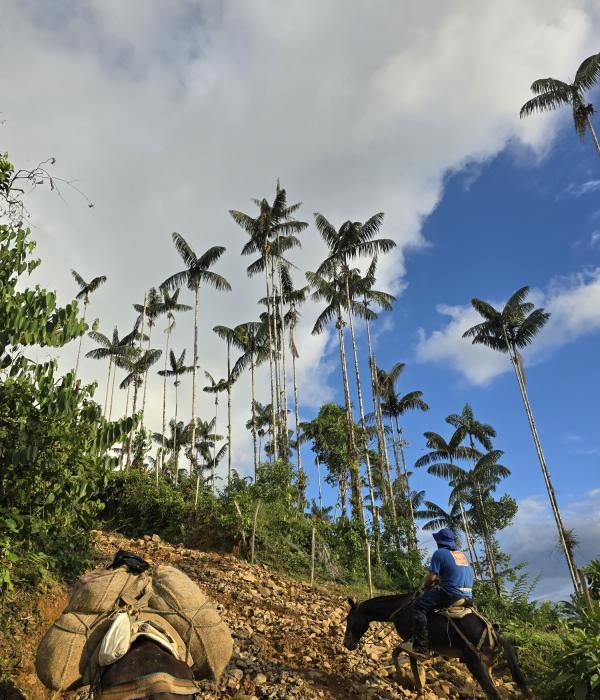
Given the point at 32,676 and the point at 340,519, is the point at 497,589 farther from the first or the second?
the point at 32,676

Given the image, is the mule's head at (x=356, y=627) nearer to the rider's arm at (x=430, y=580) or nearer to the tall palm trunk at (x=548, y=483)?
the rider's arm at (x=430, y=580)

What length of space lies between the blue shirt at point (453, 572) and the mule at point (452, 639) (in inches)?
14.3

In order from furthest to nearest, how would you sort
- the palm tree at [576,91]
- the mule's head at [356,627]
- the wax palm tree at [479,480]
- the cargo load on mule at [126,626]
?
the wax palm tree at [479,480] → the palm tree at [576,91] → the mule's head at [356,627] → the cargo load on mule at [126,626]

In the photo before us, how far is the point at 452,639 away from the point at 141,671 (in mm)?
4576

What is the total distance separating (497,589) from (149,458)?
2178 centimetres

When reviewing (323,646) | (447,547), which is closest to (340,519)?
(323,646)

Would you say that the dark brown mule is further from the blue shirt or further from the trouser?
the blue shirt

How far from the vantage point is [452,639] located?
6.45 meters

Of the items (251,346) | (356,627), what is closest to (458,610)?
(356,627)

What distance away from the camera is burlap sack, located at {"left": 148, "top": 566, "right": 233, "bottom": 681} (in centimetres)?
418

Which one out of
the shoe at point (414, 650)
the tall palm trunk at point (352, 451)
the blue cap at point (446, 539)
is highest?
the tall palm trunk at point (352, 451)

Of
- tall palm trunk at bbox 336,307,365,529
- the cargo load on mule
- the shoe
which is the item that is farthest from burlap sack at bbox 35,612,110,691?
tall palm trunk at bbox 336,307,365,529

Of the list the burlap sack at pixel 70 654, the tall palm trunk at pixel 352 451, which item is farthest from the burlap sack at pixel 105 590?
the tall palm trunk at pixel 352 451

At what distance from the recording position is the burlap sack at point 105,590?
Result: 13.6 ft
